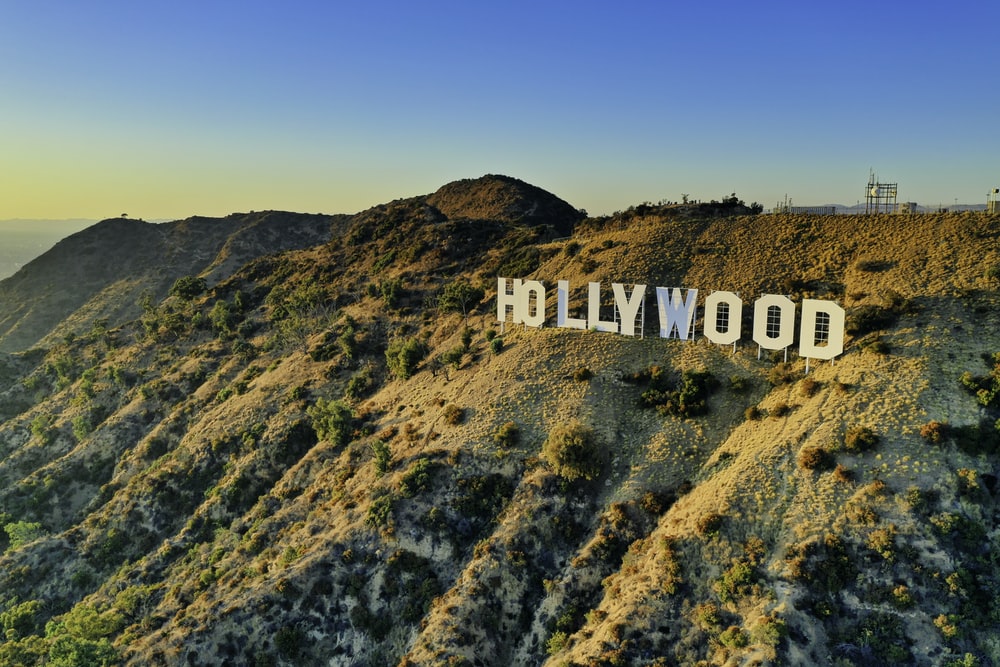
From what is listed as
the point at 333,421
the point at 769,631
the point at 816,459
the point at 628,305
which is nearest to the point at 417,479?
the point at 333,421

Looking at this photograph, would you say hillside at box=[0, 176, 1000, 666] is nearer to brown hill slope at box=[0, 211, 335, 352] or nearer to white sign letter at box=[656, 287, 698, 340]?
white sign letter at box=[656, 287, 698, 340]

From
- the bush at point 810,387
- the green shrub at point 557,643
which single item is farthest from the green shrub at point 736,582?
the bush at point 810,387

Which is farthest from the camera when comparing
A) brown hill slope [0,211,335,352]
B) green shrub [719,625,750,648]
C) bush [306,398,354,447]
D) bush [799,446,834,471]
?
brown hill slope [0,211,335,352]

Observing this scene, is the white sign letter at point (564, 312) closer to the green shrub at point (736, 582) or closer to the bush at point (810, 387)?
the bush at point (810, 387)

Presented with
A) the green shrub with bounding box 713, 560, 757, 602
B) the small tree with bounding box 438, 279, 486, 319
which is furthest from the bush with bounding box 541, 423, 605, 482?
the small tree with bounding box 438, 279, 486, 319

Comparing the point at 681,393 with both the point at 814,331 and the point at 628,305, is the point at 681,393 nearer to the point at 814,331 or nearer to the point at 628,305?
the point at 628,305

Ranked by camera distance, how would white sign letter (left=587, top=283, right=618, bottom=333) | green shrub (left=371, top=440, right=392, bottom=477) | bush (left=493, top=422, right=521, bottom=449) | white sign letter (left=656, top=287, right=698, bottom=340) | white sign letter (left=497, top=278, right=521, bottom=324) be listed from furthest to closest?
1. white sign letter (left=497, top=278, right=521, bottom=324)
2. white sign letter (left=587, top=283, right=618, bottom=333)
3. green shrub (left=371, top=440, right=392, bottom=477)
4. white sign letter (left=656, top=287, right=698, bottom=340)
5. bush (left=493, top=422, right=521, bottom=449)

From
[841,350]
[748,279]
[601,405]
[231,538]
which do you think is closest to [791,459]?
[841,350]
